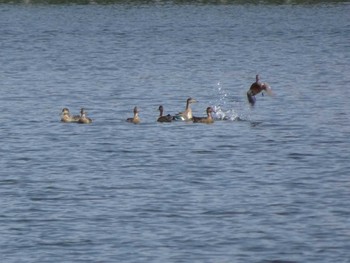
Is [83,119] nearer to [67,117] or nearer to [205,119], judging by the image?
[67,117]

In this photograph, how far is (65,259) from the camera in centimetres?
2819

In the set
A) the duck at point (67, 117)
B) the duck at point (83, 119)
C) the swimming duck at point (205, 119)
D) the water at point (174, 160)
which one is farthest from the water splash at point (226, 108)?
the duck at point (67, 117)

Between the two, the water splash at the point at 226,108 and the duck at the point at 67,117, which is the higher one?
the duck at the point at 67,117

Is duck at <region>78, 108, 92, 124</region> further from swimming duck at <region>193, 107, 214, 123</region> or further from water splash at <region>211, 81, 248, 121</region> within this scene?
water splash at <region>211, 81, 248, 121</region>

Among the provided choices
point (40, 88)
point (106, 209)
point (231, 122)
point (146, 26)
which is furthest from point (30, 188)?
point (146, 26)

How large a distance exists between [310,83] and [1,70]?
56.5 ft

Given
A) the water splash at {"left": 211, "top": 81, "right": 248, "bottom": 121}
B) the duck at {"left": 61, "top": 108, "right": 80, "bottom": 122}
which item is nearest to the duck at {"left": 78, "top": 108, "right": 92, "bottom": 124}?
the duck at {"left": 61, "top": 108, "right": 80, "bottom": 122}

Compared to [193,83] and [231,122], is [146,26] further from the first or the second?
[231,122]

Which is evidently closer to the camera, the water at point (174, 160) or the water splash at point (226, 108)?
the water at point (174, 160)

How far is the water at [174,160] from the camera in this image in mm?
29641

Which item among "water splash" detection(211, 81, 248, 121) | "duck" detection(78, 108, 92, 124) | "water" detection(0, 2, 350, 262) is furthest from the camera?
"water splash" detection(211, 81, 248, 121)

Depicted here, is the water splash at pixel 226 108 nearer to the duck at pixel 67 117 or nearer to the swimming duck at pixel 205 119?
the swimming duck at pixel 205 119

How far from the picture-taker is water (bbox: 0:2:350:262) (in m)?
29.6

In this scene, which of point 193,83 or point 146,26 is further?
point 146,26
